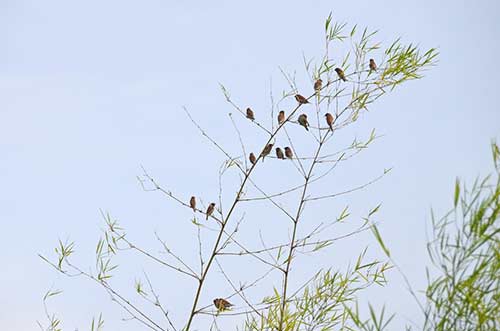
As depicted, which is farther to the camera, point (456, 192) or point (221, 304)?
point (221, 304)

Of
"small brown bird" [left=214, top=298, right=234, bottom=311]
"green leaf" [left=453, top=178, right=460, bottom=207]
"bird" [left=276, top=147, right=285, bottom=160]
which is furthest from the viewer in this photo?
"bird" [left=276, top=147, right=285, bottom=160]

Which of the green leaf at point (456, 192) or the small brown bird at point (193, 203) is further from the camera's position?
the small brown bird at point (193, 203)

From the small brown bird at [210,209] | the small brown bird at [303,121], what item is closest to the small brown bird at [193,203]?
the small brown bird at [210,209]

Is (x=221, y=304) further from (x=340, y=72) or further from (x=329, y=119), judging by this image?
(x=340, y=72)

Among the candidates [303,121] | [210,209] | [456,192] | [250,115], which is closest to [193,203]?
[210,209]

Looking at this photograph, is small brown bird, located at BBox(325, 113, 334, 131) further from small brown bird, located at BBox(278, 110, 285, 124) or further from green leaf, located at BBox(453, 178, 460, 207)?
green leaf, located at BBox(453, 178, 460, 207)

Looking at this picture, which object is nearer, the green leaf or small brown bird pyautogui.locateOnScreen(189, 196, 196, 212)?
the green leaf

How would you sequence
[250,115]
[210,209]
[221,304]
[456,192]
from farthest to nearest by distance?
[250,115], [210,209], [221,304], [456,192]

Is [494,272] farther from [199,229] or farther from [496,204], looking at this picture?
[199,229]

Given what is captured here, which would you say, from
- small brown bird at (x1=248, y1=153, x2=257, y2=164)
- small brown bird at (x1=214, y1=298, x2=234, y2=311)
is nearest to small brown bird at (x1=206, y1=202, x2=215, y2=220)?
small brown bird at (x1=248, y1=153, x2=257, y2=164)

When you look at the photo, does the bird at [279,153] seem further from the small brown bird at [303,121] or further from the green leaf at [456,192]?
the green leaf at [456,192]

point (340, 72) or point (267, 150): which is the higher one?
point (340, 72)

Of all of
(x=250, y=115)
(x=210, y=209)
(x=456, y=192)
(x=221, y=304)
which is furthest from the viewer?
(x=250, y=115)

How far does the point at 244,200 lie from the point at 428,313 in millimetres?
1573
